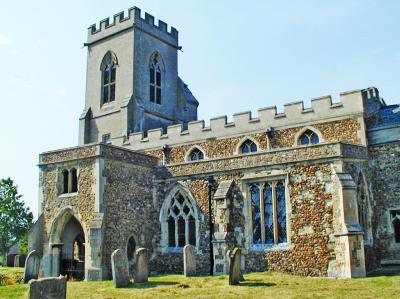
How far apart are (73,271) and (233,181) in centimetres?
785

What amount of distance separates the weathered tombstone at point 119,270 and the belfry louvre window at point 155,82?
56.2 feet

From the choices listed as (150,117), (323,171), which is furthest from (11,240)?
(323,171)

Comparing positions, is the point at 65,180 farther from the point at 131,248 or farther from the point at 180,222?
the point at 180,222

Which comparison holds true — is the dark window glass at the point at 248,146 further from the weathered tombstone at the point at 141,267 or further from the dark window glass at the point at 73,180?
the weathered tombstone at the point at 141,267

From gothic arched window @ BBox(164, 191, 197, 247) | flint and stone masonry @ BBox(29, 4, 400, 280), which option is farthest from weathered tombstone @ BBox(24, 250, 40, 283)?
gothic arched window @ BBox(164, 191, 197, 247)

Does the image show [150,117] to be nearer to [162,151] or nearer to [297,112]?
[162,151]

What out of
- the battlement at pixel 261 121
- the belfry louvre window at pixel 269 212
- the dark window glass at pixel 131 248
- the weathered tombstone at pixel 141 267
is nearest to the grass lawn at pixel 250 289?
the weathered tombstone at pixel 141 267

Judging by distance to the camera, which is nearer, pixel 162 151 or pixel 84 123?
pixel 162 151

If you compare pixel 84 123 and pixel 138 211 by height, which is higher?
pixel 84 123

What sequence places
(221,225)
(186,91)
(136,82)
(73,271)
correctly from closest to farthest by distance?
1. (221,225)
2. (73,271)
3. (136,82)
4. (186,91)

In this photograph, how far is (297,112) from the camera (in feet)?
73.0

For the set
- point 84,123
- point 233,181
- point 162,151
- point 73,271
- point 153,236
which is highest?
point 84,123

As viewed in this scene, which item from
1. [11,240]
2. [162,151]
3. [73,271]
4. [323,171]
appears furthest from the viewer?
[11,240]

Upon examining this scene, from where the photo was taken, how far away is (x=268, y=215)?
59.4 ft
